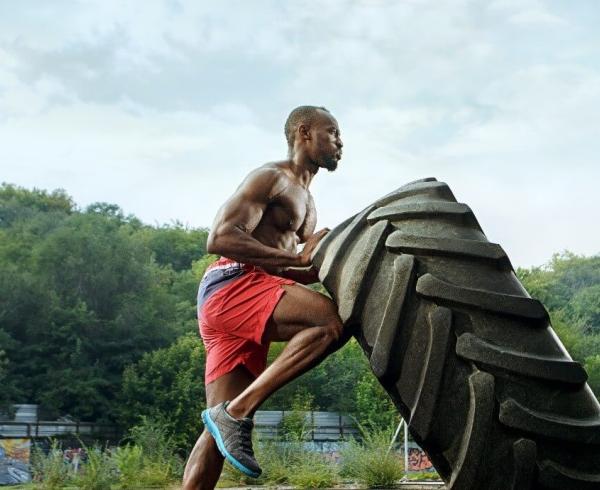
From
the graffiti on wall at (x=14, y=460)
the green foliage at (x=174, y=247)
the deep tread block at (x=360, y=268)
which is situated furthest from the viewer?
the green foliage at (x=174, y=247)

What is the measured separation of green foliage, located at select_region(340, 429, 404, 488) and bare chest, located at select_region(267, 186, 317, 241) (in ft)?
25.6

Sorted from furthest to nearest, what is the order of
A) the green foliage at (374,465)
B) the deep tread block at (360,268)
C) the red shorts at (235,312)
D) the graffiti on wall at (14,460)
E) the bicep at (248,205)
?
the graffiti on wall at (14,460) → the green foliage at (374,465) → the bicep at (248,205) → the red shorts at (235,312) → the deep tread block at (360,268)

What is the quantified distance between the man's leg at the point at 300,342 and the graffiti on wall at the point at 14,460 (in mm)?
26803

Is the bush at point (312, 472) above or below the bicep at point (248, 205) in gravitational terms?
below

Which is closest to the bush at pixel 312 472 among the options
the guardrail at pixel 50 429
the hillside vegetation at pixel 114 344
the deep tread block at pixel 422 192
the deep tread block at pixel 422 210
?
the deep tread block at pixel 422 192

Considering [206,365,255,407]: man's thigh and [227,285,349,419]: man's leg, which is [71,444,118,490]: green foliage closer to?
[206,365,255,407]: man's thigh

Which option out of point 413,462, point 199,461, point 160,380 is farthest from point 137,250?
point 199,461

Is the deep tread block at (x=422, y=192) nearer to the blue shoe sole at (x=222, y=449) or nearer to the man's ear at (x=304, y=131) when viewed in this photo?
the man's ear at (x=304, y=131)

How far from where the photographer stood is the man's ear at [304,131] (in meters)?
3.94

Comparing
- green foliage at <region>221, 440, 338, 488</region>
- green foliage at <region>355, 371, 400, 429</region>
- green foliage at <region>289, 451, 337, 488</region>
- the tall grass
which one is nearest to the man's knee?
green foliage at <region>221, 440, 338, 488</region>

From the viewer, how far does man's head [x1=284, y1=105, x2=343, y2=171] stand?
12.8 feet

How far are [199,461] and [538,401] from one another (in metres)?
1.68

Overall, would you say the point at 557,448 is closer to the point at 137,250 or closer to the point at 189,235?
the point at 137,250

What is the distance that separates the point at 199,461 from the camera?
379 cm
